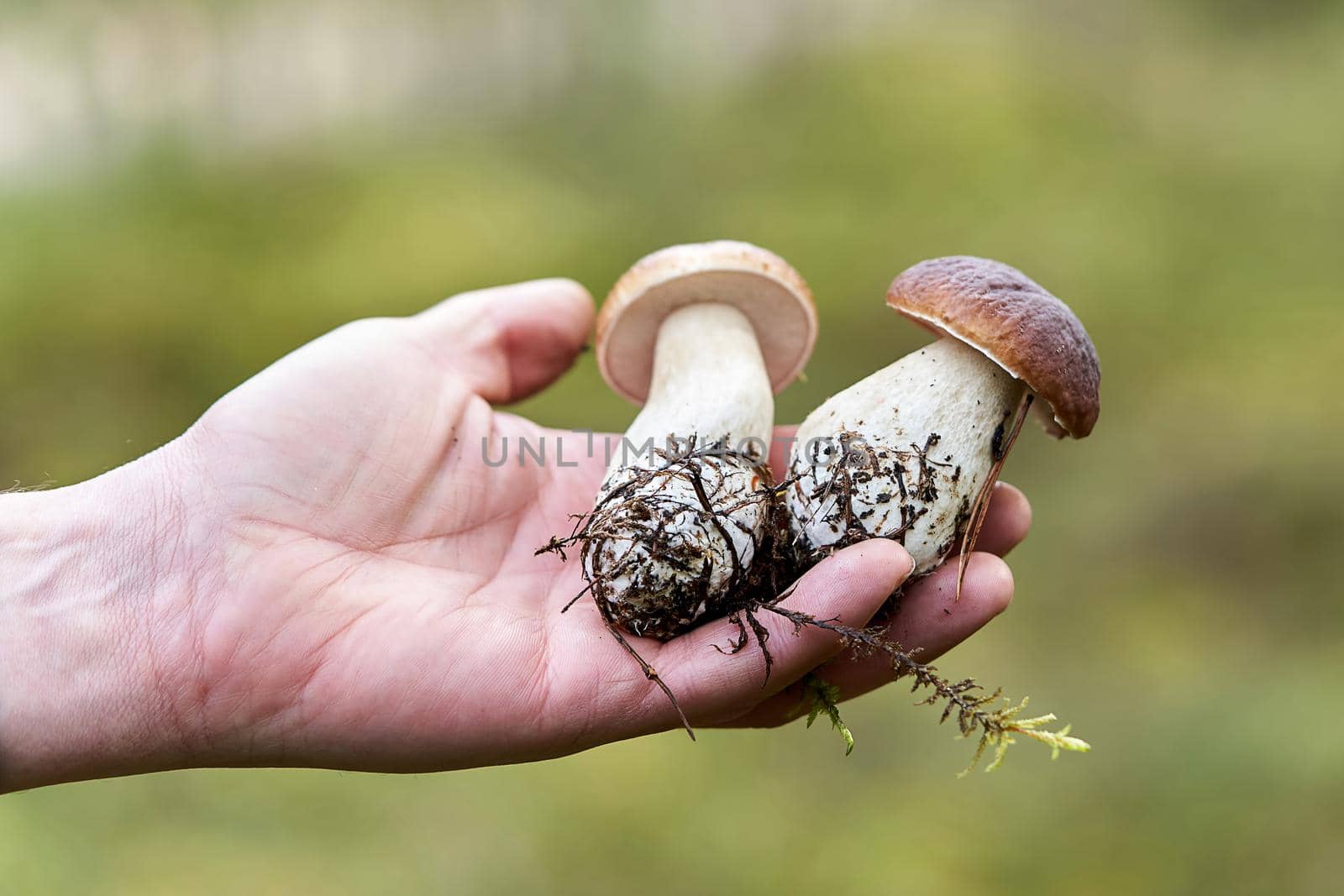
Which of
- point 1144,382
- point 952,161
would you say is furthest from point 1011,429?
point 952,161

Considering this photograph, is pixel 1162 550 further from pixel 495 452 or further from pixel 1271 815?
pixel 495 452

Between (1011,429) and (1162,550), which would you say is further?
(1162,550)

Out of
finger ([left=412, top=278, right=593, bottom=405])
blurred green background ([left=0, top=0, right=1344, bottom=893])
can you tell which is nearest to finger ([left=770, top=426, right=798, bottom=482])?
finger ([left=412, top=278, right=593, bottom=405])

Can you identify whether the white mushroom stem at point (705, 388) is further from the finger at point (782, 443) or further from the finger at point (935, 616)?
the finger at point (935, 616)

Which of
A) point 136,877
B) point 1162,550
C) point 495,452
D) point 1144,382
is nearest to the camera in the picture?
point 495,452

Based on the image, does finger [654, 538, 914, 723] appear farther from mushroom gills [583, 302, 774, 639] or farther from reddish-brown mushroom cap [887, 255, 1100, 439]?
reddish-brown mushroom cap [887, 255, 1100, 439]

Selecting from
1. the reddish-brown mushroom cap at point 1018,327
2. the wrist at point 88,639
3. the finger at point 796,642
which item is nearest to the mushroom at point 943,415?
the reddish-brown mushroom cap at point 1018,327

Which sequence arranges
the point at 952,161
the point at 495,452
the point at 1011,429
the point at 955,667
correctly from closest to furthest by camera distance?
the point at 1011,429, the point at 495,452, the point at 955,667, the point at 952,161
